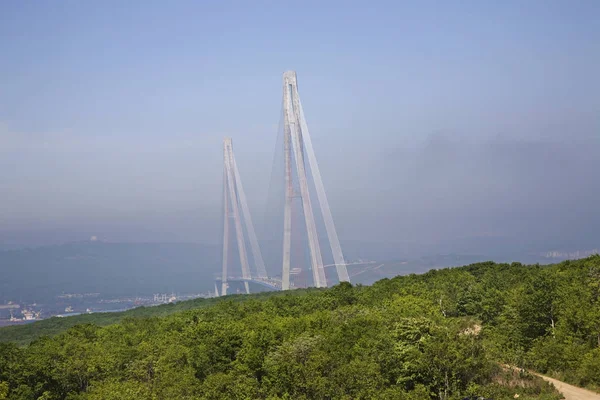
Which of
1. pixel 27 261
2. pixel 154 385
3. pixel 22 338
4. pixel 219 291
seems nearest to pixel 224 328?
pixel 154 385

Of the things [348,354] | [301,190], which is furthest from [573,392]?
[301,190]

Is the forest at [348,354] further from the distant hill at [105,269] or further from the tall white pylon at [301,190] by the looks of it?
the distant hill at [105,269]

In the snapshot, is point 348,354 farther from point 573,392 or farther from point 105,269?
point 105,269

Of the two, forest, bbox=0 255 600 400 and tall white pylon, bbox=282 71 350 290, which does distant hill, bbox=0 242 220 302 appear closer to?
tall white pylon, bbox=282 71 350 290

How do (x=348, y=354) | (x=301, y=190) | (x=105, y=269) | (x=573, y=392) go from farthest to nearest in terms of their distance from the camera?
(x=105, y=269), (x=301, y=190), (x=348, y=354), (x=573, y=392)

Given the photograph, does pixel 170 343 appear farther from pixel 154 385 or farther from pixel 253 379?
pixel 253 379
